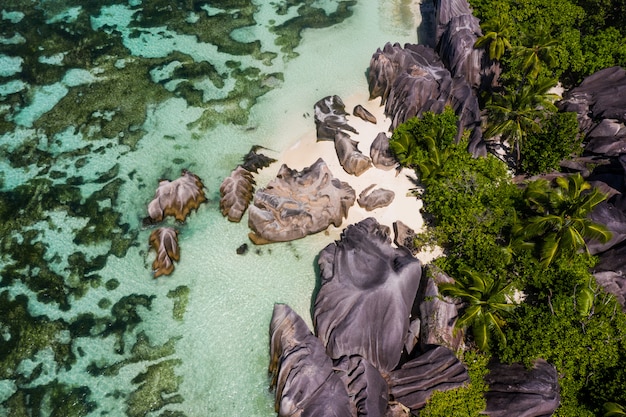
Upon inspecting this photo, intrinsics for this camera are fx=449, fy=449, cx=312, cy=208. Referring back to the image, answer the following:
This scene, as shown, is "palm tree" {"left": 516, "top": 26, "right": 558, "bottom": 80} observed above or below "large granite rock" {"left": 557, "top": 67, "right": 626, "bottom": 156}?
above

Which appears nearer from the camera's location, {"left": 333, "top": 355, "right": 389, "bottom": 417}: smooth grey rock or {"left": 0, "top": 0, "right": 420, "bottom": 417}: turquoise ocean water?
{"left": 333, "top": 355, "right": 389, "bottom": 417}: smooth grey rock

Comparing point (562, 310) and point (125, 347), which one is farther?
point (125, 347)

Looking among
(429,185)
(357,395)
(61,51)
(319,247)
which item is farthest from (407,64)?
(61,51)

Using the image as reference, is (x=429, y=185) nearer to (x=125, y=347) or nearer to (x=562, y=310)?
(x=562, y=310)

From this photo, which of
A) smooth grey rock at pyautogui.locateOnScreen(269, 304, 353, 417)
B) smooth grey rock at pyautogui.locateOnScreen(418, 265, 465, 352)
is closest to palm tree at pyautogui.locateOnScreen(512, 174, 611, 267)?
smooth grey rock at pyautogui.locateOnScreen(418, 265, 465, 352)

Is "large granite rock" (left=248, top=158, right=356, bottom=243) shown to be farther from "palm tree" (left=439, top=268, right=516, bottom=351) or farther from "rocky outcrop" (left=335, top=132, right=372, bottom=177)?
"palm tree" (left=439, top=268, right=516, bottom=351)

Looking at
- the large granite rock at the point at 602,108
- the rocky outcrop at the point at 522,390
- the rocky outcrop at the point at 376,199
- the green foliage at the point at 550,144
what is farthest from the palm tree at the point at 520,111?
the rocky outcrop at the point at 522,390
